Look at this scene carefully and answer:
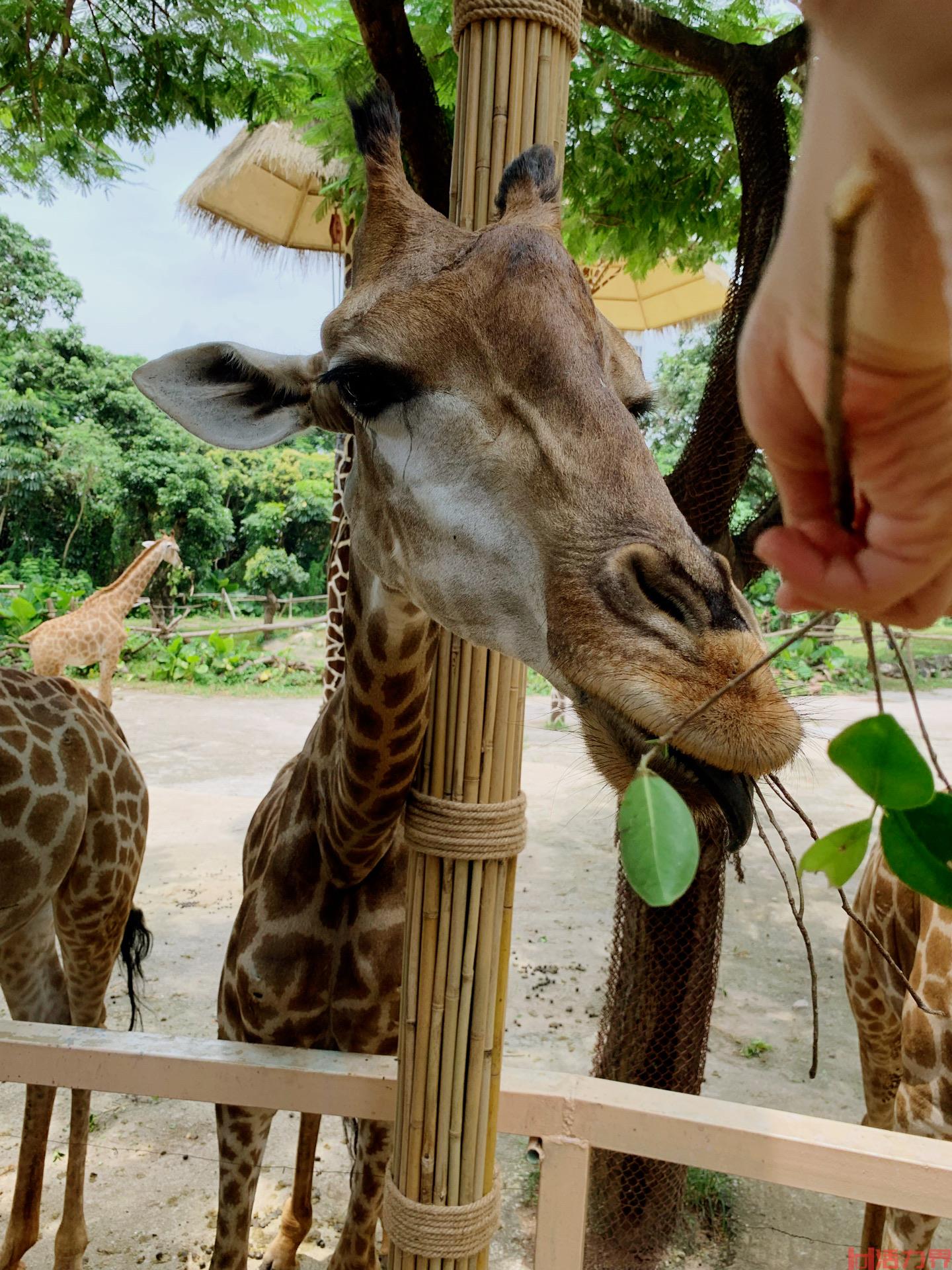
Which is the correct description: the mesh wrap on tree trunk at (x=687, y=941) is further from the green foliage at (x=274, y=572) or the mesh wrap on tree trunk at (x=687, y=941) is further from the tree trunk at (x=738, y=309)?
the green foliage at (x=274, y=572)

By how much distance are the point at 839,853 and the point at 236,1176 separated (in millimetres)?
1678

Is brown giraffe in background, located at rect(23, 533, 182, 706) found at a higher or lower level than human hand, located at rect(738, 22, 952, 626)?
lower

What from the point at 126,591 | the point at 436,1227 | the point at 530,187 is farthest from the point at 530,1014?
the point at 126,591

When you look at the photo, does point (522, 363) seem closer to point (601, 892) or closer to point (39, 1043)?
point (39, 1043)

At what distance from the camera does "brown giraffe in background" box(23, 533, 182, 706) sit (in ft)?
20.8

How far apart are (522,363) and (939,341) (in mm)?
765

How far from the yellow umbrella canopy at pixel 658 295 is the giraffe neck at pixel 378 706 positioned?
3126mm

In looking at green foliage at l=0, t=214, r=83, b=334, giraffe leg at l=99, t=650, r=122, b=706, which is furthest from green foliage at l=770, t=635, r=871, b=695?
green foliage at l=0, t=214, r=83, b=334

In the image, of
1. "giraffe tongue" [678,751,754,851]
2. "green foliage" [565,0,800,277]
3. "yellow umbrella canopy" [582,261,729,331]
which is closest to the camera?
"giraffe tongue" [678,751,754,851]

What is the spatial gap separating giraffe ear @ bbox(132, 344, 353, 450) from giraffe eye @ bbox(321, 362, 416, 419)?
18cm

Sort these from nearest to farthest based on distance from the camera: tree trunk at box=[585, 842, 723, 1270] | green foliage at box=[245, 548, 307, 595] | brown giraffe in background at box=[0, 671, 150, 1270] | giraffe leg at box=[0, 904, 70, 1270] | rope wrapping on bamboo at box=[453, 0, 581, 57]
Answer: rope wrapping on bamboo at box=[453, 0, 581, 57] < brown giraffe in background at box=[0, 671, 150, 1270] < giraffe leg at box=[0, 904, 70, 1270] < tree trunk at box=[585, 842, 723, 1270] < green foliage at box=[245, 548, 307, 595]

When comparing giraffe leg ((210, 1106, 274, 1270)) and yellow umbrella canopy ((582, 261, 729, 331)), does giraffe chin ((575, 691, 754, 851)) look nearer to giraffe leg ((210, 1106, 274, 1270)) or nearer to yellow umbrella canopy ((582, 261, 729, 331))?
giraffe leg ((210, 1106, 274, 1270))

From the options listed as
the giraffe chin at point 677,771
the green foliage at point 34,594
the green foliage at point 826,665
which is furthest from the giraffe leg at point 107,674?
the green foliage at point 826,665

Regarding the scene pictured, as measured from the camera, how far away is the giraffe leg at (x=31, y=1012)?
2.35 meters
